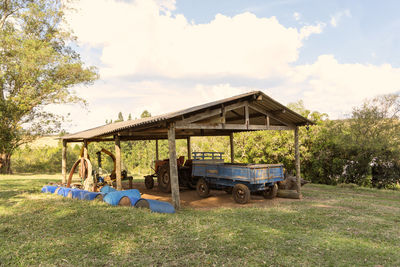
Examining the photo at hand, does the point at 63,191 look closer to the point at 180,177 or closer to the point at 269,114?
Result: the point at 180,177

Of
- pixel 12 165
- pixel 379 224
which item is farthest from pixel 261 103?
pixel 12 165

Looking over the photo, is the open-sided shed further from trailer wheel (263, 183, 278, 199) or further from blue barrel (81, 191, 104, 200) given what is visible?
blue barrel (81, 191, 104, 200)

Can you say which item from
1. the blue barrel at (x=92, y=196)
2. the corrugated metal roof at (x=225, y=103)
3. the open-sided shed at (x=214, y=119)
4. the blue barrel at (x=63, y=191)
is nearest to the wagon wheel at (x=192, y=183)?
the open-sided shed at (x=214, y=119)

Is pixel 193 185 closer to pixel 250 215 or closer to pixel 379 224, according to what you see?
pixel 250 215

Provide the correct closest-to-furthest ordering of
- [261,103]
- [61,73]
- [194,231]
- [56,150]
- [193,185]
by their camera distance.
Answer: [194,231], [261,103], [193,185], [61,73], [56,150]

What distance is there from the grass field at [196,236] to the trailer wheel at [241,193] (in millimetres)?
941

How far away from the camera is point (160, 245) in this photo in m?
5.05

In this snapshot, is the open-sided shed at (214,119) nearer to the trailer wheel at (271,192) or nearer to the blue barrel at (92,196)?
the trailer wheel at (271,192)

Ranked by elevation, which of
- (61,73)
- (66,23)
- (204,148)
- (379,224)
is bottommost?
(379,224)

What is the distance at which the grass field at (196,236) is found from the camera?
14.8ft

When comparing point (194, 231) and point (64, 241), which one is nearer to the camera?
point (64, 241)

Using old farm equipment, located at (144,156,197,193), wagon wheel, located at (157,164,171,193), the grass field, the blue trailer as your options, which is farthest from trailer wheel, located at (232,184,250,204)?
wagon wheel, located at (157,164,171,193)

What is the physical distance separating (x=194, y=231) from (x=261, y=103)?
20.0 ft

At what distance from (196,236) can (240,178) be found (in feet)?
13.4
